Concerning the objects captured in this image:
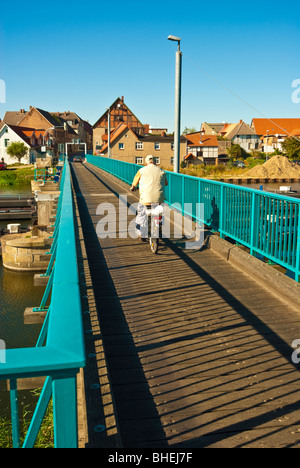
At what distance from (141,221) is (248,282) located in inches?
120

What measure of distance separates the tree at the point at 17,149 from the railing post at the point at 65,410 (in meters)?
90.6

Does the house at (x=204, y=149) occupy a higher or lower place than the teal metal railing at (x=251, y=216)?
higher

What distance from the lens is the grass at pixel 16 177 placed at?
73812 mm

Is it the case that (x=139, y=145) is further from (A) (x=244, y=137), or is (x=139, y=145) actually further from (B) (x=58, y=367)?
(B) (x=58, y=367)

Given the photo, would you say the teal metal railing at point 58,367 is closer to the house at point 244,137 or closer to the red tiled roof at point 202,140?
the red tiled roof at point 202,140

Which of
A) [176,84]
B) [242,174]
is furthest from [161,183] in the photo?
[242,174]

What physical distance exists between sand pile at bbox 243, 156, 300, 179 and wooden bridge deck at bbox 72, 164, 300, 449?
77.3 m

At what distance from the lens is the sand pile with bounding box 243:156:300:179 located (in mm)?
82625

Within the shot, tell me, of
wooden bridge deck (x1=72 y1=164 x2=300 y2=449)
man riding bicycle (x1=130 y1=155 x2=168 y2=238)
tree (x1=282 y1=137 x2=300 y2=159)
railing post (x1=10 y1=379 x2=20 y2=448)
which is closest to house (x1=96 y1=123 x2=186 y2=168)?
tree (x1=282 y1=137 x2=300 y2=159)

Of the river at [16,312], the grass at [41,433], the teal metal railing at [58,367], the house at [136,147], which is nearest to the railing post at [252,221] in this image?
the grass at [41,433]

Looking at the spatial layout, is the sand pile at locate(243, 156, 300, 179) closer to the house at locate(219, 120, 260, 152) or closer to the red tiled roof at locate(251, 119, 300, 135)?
the house at locate(219, 120, 260, 152)

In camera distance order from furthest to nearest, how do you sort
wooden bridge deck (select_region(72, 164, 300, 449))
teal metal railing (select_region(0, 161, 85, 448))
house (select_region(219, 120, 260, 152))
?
house (select_region(219, 120, 260, 152)) < wooden bridge deck (select_region(72, 164, 300, 449)) < teal metal railing (select_region(0, 161, 85, 448))

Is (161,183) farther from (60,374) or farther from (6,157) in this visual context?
(6,157)

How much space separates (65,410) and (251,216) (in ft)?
21.7
